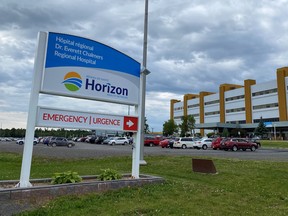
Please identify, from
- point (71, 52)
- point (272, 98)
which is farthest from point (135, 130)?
point (272, 98)

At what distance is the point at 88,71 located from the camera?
319 inches

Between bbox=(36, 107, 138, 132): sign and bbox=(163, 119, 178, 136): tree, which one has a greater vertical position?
bbox=(163, 119, 178, 136): tree

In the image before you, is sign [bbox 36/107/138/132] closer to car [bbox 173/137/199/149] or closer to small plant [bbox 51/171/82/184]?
small plant [bbox 51/171/82/184]

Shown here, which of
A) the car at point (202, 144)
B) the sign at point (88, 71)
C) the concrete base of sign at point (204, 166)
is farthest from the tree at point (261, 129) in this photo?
the sign at point (88, 71)

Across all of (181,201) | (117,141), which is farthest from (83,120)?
(117,141)


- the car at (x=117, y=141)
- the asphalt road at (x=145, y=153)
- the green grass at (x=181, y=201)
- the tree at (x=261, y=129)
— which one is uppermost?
the tree at (x=261, y=129)

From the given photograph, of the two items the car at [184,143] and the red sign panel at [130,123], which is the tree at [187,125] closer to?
the car at [184,143]

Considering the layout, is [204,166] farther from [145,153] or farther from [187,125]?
[187,125]

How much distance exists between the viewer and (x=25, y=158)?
6809 mm

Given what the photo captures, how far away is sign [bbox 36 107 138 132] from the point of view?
7.12m

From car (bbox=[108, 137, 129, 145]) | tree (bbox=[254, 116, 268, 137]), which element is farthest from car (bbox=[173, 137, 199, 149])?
tree (bbox=[254, 116, 268, 137])

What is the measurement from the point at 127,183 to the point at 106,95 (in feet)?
8.43

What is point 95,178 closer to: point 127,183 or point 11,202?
point 127,183

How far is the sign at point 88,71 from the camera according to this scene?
7.43 meters
